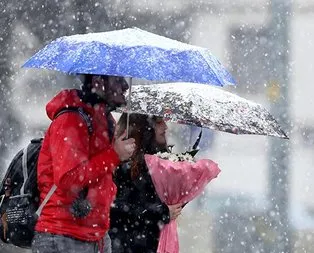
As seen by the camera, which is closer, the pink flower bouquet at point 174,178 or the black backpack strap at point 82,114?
the black backpack strap at point 82,114

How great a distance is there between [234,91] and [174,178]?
476cm

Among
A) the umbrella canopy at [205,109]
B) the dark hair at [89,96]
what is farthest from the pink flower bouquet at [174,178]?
the dark hair at [89,96]

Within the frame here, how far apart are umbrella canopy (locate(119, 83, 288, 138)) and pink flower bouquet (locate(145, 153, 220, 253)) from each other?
0.21 metres

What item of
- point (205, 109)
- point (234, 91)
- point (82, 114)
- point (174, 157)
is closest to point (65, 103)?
point (82, 114)

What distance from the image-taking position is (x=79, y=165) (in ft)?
11.2

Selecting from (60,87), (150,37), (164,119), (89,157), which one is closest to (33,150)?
(89,157)

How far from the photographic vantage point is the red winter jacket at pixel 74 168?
3420 mm

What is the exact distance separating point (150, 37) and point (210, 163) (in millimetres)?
970

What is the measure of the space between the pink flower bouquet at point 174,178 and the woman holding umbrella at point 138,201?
0.07 metres

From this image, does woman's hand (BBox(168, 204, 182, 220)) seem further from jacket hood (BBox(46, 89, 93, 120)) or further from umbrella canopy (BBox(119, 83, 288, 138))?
jacket hood (BBox(46, 89, 93, 120))

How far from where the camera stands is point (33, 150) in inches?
147

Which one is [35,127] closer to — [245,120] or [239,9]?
[239,9]

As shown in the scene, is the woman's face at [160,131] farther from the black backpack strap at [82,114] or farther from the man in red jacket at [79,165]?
the black backpack strap at [82,114]

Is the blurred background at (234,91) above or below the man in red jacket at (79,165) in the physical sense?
below
